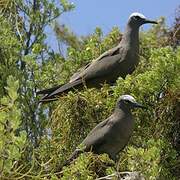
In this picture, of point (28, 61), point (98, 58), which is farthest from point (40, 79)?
point (98, 58)

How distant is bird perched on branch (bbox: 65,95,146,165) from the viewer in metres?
5.66

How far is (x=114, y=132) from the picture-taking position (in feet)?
19.7

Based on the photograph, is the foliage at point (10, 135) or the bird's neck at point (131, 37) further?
the bird's neck at point (131, 37)

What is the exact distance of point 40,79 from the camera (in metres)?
7.16

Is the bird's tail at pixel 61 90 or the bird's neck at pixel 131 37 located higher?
the bird's neck at pixel 131 37

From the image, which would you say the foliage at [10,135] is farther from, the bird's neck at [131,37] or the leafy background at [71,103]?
the bird's neck at [131,37]

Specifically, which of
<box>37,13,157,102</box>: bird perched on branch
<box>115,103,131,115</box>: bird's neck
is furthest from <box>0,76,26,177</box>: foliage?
<box>37,13,157,102</box>: bird perched on branch

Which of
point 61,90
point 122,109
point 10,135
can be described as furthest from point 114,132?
point 10,135

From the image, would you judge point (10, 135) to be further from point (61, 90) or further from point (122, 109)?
point (61, 90)

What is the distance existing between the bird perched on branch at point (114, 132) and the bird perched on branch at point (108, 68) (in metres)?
0.65

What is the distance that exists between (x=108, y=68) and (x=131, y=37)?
14.9 inches

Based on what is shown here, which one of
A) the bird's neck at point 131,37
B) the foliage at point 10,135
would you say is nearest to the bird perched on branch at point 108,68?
the bird's neck at point 131,37

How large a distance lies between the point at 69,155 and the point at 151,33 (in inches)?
89.4

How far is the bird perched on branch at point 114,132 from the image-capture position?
566cm
